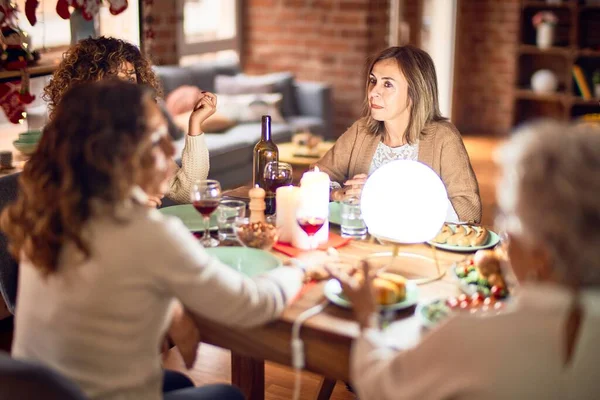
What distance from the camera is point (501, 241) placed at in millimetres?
1952

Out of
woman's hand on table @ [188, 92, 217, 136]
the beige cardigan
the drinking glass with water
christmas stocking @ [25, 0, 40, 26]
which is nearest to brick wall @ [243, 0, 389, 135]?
christmas stocking @ [25, 0, 40, 26]

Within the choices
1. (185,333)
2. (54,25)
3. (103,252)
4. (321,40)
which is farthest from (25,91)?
(321,40)

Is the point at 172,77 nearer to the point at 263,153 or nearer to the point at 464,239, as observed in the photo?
the point at 263,153

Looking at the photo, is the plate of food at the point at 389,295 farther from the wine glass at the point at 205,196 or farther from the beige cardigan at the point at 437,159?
the beige cardigan at the point at 437,159

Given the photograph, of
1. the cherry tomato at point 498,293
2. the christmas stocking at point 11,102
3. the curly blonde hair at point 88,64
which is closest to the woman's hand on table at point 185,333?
the cherry tomato at point 498,293

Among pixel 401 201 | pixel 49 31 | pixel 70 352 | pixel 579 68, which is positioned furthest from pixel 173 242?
pixel 579 68

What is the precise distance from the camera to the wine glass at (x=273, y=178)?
2.19 m

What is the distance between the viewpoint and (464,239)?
76.9 inches

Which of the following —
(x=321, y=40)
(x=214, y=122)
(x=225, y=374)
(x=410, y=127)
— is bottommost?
(x=225, y=374)

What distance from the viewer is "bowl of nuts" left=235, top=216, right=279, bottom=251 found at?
1879mm

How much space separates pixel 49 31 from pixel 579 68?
4.54 metres

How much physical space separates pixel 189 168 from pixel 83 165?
44.2 inches

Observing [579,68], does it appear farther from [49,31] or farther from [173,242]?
[173,242]

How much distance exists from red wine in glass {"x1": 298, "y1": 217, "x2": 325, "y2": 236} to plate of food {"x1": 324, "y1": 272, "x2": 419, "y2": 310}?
26cm
